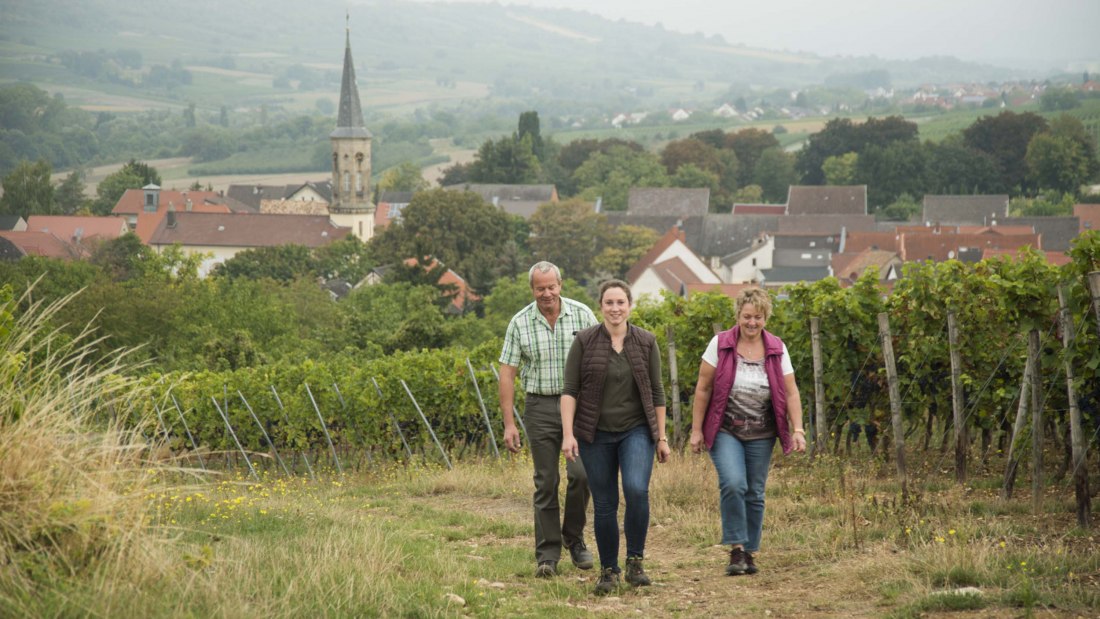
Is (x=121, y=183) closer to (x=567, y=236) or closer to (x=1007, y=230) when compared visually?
(x=567, y=236)

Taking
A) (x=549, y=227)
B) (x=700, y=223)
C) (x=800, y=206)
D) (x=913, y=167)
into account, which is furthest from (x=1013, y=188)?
(x=549, y=227)

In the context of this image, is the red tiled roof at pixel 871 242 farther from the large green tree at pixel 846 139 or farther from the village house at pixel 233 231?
the large green tree at pixel 846 139

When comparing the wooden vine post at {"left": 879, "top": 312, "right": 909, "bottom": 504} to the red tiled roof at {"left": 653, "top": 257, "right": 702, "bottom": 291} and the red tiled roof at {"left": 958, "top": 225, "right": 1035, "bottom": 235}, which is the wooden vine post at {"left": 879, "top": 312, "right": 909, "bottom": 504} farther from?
the red tiled roof at {"left": 958, "top": 225, "right": 1035, "bottom": 235}

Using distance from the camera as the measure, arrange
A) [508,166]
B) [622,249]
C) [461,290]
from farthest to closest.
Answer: [508,166] < [622,249] < [461,290]

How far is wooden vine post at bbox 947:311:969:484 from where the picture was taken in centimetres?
952

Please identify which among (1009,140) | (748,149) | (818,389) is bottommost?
(818,389)

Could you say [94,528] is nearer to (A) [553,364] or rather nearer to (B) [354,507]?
(A) [553,364]

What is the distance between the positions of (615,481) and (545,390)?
73cm

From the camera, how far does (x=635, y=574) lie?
6.97m

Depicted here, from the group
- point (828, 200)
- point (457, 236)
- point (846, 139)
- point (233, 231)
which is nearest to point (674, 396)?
point (457, 236)

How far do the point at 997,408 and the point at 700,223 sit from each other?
96.7m

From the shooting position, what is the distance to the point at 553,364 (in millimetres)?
7406

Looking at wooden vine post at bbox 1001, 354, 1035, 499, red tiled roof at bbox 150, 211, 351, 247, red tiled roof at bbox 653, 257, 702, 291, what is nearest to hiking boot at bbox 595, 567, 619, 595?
wooden vine post at bbox 1001, 354, 1035, 499

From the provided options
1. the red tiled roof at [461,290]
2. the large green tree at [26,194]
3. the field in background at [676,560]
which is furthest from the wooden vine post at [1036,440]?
the large green tree at [26,194]
